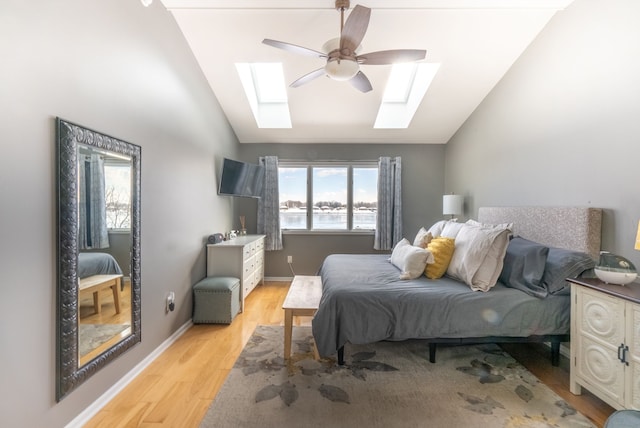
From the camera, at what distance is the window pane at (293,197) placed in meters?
5.08

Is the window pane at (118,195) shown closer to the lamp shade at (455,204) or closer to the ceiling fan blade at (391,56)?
the ceiling fan blade at (391,56)

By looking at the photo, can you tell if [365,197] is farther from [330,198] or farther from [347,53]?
[347,53]

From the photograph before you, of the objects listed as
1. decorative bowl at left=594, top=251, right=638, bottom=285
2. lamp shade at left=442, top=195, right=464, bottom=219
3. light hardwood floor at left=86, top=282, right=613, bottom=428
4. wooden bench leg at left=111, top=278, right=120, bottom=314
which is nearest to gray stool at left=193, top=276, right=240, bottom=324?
light hardwood floor at left=86, top=282, right=613, bottom=428

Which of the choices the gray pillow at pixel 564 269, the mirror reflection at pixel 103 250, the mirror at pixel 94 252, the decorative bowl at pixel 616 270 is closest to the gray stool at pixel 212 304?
the mirror at pixel 94 252

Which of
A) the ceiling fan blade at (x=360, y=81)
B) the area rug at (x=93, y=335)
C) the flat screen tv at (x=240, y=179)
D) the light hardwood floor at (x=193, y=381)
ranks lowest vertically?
the light hardwood floor at (x=193, y=381)

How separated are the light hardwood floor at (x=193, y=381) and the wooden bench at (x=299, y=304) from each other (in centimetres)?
49

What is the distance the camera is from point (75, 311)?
1604 mm

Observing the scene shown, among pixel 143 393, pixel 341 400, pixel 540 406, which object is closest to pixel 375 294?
pixel 341 400

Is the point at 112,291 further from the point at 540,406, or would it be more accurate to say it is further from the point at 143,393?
the point at 540,406

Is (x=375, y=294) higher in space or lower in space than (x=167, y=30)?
lower

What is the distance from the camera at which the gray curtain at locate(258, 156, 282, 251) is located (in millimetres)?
4867

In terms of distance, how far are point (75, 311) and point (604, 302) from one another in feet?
10.2

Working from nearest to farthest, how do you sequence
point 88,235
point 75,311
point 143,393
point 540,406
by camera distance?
point 75,311 < point 88,235 < point 540,406 < point 143,393

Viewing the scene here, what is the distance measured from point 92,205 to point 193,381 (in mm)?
1418
